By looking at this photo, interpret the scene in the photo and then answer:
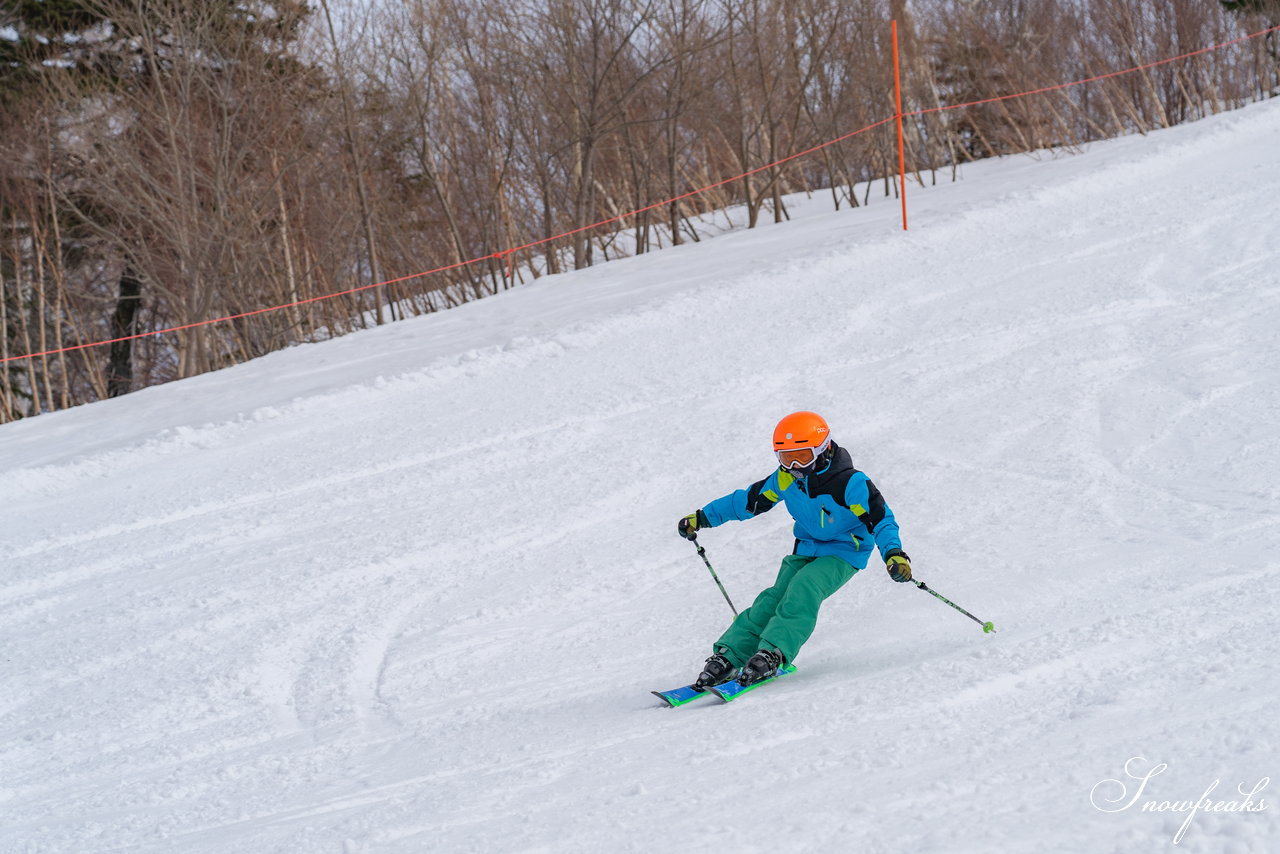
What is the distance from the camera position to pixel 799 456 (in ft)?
16.1

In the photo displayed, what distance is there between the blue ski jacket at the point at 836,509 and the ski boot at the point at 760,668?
1.89ft

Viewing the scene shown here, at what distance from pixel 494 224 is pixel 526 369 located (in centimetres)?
1018

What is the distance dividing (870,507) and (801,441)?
1.34ft

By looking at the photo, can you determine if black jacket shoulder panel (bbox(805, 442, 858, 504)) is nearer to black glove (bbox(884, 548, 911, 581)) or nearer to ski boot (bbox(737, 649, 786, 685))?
black glove (bbox(884, 548, 911, 581))

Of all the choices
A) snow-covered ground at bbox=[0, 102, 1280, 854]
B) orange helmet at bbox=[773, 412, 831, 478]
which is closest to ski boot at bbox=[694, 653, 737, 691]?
snow-covered ground at bbox=[0, 102, 1280, 854]

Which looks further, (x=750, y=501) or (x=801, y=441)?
(x=750, y=501)

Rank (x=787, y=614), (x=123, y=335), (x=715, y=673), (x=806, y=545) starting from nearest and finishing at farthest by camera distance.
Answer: (x=715, y=673), (x=787, y=614), (x=806, y=545), (x=123, y=335)

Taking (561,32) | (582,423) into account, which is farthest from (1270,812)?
(561,32)

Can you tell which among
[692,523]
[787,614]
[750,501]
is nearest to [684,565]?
[692,523]

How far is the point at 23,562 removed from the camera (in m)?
7.47

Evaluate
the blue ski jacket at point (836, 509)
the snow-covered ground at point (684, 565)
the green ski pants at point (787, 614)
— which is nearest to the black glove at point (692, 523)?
the blue ski jacket at point (836, 509)

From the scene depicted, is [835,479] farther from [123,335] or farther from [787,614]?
[123,335]

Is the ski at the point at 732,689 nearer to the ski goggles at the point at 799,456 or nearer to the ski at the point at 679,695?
the ski at the point at 679,695

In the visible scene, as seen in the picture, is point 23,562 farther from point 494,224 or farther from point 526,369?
point 494,224
